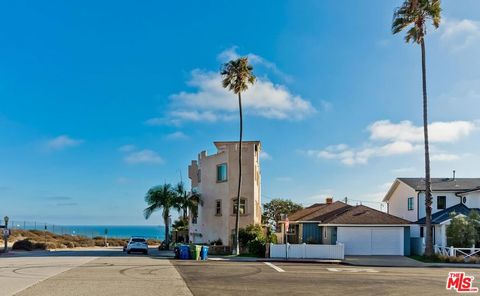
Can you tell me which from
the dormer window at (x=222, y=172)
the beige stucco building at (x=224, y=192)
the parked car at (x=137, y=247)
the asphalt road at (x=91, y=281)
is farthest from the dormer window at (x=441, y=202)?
the asphalt road at (x=91, y=281)

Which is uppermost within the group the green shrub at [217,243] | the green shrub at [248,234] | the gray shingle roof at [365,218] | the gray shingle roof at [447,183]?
the gray shingle roof at [447,183]

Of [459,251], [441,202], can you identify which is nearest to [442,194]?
[441,202]

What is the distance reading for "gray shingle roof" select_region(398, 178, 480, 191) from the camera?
47.5 m

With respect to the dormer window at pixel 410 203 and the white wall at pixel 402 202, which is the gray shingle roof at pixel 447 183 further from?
the dormer window at pixel 410 203

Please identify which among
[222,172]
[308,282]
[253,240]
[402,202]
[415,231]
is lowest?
[308,282]

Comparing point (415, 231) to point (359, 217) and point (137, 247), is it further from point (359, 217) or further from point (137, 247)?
point (137, 247)

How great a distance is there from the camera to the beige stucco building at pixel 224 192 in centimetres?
4538

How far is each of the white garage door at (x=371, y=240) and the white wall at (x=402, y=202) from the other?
24.5 feet

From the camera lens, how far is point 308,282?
21656 mm

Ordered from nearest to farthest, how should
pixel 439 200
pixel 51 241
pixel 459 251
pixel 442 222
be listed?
1. pixel 459 251
2. pixel 442 222
3. pixel 439 200
4. pixel 51 241

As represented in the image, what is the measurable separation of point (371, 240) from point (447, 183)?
491 inches

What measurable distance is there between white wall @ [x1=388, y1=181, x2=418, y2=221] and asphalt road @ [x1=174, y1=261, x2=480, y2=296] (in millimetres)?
21503

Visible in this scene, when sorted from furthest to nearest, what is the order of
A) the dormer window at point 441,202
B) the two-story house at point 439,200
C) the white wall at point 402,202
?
the white wall at point 402,202 → the dormer window at point 441,202 → the two-story house at point 439,200

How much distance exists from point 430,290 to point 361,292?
275 cm
